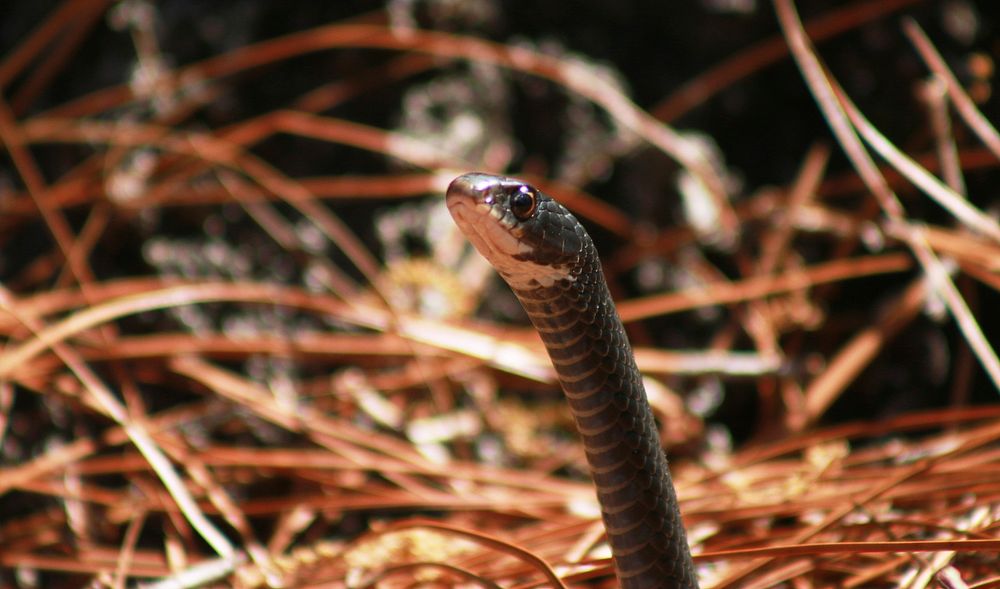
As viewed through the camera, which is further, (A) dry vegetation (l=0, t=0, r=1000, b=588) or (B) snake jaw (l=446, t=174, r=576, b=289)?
(A) dry vegetation (l=0, t=0, r=1000, b=588)

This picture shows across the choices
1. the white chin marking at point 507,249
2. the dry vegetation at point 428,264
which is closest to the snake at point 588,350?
the white chin marking at point 507,249

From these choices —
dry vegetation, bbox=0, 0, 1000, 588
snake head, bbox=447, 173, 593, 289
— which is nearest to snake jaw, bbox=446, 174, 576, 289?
snake head, bbox=447, 173, 593, 289

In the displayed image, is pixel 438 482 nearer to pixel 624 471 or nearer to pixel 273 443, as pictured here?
pixel 273 443

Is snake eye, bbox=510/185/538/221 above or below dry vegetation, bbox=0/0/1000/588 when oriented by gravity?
below

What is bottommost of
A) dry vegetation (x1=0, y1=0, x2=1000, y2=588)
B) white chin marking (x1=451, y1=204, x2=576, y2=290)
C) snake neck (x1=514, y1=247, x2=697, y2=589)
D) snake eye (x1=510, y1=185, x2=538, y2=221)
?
snake neck (x1=514, y1=247, x2=697, y2=589)

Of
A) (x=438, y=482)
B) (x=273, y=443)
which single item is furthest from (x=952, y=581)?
(x=273, y=443)

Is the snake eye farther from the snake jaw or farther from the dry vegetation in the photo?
the dry vegetation

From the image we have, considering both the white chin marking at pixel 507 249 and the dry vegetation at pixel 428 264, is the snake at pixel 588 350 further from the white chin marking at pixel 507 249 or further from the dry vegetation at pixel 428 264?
the dry vegetation at pixel 428 264

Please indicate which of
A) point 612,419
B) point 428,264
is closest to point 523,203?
point 612,419

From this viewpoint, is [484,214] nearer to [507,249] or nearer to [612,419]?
[507,249]
